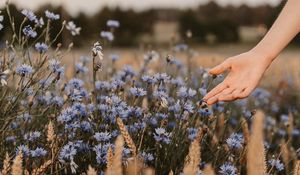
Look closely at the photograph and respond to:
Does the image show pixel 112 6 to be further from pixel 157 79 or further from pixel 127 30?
pixel 157 79

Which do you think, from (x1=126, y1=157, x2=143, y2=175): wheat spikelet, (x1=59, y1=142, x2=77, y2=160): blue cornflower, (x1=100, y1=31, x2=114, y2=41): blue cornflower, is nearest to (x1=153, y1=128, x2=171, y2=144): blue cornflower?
(x1=126, y1=157, x2=143, y2=175): wheat spikelet

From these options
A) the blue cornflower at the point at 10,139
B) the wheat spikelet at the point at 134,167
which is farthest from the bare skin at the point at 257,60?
the blue cornflower at the point at 10,139

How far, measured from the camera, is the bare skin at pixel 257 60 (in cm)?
213

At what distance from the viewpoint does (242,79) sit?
2146mm

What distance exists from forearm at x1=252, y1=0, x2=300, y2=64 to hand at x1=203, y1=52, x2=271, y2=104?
3 centimetres

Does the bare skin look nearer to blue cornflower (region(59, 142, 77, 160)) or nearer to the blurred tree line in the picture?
blue cornflower (region(59, 142, 77, 160))

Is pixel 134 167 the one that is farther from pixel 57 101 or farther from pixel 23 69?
pixel 57 101

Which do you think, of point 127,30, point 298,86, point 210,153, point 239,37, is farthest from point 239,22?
point 210,153

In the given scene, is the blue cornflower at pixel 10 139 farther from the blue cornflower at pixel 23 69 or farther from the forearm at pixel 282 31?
the forearm at pixel 282 31

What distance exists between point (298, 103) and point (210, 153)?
3.57 meters

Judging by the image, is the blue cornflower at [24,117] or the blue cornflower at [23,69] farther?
the blue cornflower at [24,117]

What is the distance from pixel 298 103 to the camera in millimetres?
6324

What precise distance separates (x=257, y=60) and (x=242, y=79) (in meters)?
0.09

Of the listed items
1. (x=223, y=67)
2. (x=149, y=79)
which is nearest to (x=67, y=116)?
(x=149, y=79)
